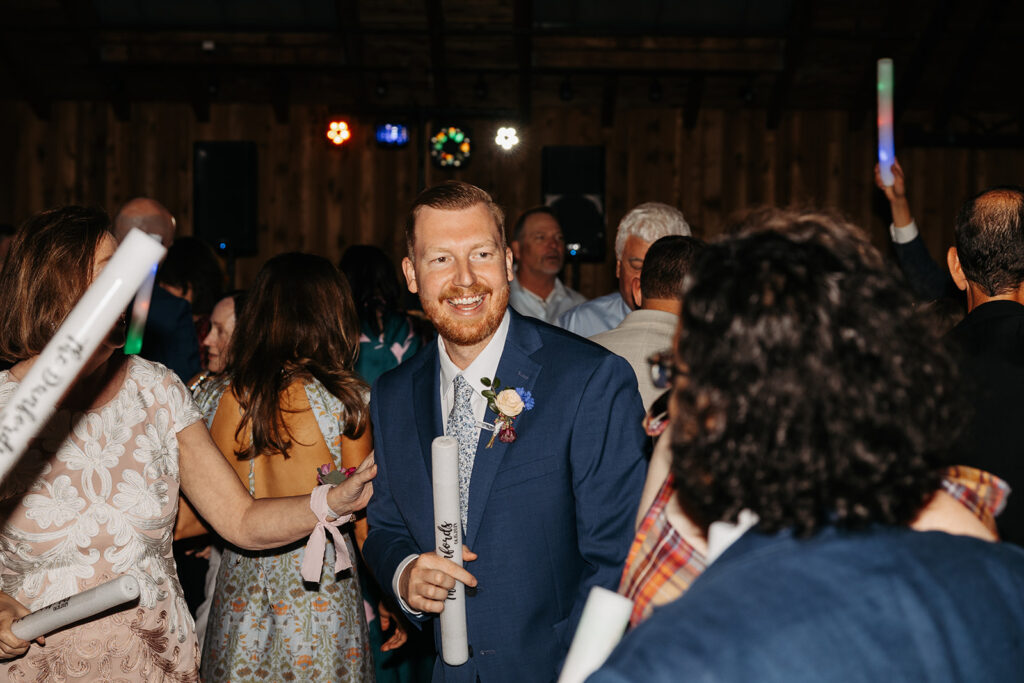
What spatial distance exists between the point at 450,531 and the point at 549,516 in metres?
0.30

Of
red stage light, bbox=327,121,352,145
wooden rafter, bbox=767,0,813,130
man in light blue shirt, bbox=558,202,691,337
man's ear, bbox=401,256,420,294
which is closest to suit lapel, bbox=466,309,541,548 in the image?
man's ear, bbox=401,256,420,294

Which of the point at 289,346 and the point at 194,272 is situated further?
the point at 194,272

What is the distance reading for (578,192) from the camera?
9117 millimetres

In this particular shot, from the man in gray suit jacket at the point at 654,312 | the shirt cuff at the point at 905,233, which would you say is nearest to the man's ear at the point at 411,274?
the man in gray suit jacket at the point at 654,312

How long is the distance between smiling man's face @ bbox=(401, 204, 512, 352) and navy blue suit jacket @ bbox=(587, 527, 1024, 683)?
1.11m

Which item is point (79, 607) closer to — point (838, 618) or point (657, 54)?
point (838, 618)

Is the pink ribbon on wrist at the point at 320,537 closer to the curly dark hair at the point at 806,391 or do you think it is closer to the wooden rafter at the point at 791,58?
the curly dark hair at the point at 806,391

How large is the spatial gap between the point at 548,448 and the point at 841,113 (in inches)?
341

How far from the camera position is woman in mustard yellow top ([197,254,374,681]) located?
2598 mm

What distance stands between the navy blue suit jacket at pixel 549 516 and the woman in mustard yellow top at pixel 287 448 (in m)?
0.86

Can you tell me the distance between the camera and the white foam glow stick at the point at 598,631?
1.02 meters

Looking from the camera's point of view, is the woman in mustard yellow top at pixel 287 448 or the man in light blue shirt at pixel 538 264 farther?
the man in light blue shirt at pixel 538 264

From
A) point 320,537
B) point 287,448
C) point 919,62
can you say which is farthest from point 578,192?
point 320,537

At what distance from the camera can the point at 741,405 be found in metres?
0.90
